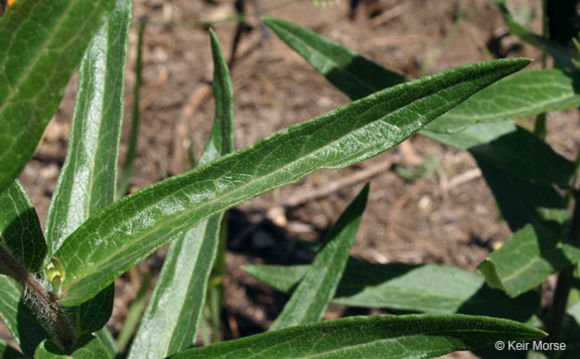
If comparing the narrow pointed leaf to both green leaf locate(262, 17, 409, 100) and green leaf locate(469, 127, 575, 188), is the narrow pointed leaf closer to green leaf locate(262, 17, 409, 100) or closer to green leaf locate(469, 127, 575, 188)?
green leaf locate(469, 127, 575, 188)

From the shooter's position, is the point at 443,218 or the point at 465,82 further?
the point at 443,218

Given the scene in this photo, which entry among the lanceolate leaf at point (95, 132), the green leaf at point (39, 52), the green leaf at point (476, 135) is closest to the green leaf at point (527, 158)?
the green leaf at point (476, 135)

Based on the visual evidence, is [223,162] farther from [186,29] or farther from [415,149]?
[186,29]

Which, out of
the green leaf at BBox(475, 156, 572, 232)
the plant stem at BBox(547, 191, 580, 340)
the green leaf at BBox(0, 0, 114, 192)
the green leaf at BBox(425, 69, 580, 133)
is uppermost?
the green leaf at BBox(0, 0, 114, 192)

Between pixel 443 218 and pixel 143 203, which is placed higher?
pixel 143 203

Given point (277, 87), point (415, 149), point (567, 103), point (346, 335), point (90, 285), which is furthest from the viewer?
point (277, 87)

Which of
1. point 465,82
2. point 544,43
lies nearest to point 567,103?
point 544,43

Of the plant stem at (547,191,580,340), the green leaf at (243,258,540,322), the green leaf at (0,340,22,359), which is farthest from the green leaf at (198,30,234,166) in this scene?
the plant stem at (547,191,580,340)
